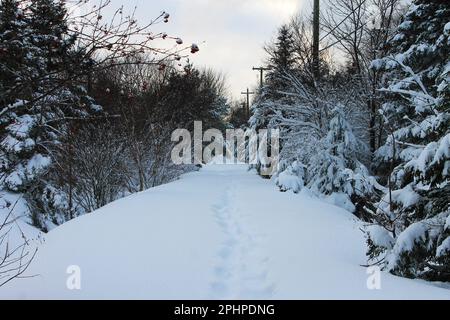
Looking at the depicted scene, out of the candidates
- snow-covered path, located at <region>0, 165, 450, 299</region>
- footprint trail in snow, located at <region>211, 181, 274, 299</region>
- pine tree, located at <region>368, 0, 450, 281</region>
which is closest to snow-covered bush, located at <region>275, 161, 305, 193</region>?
snow-covered path, located at <region>0, 165, 450, 299</region>

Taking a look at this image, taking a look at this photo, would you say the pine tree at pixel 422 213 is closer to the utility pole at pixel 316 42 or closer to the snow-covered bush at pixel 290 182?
the snow-covered bush at pixel 290 182

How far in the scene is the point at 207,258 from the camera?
17.4 feet

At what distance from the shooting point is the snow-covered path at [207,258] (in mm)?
4117

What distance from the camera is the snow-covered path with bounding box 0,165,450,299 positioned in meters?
4.12

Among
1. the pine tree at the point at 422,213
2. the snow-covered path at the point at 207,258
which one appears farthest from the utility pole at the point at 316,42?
the pine tree at the point at 422,213

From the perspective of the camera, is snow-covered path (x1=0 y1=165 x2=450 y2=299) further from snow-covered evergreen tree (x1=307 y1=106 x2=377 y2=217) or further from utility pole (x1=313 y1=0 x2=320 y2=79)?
utility pole (x1=313 y1=0 x2=320 y2=79)

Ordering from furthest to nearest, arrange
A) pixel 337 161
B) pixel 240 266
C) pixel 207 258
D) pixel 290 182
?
pixel 337 161, pixel 290 182, pixel 207 258, pixel 240 266

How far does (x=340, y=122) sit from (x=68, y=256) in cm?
974

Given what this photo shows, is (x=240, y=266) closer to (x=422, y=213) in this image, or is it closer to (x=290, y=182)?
(x=422, y=213)

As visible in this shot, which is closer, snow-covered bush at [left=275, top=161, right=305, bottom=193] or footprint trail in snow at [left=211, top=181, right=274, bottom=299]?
footprint trail in snow at [left=211, top=181, right=274, bottom=299]

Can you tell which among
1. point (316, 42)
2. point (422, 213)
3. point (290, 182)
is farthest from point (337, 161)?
point (422, 213)

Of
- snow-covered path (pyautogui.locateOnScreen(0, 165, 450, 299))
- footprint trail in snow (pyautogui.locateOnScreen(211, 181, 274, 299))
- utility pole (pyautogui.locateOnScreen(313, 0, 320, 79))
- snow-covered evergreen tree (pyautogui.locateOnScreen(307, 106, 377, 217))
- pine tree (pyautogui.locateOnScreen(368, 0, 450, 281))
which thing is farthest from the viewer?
utility pole (pyautogui.locateOnScreen(313, 0, 320, 79))
